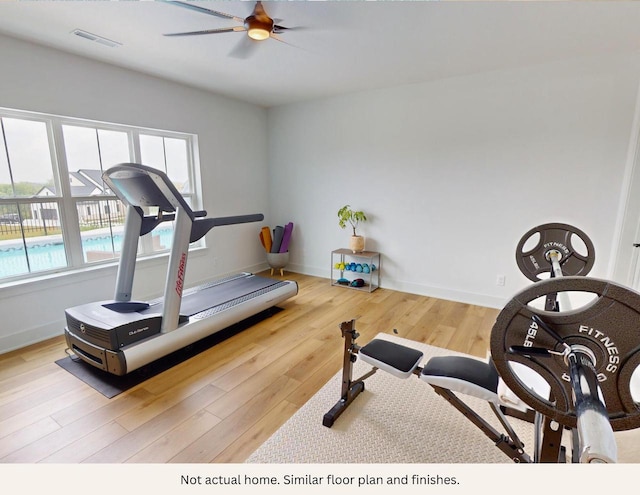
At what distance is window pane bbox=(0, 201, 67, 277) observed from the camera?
2.63m

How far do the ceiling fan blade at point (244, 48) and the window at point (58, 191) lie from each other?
57.7 inches

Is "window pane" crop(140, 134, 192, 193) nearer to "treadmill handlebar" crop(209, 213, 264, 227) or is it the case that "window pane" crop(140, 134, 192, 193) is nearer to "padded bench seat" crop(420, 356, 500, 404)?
"treadmill handlebar" crop(209, 213, 264, 227)

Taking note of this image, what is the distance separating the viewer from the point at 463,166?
3.52 meters

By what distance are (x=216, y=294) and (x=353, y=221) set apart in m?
2.10

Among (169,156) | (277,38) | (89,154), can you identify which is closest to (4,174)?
(89,154)

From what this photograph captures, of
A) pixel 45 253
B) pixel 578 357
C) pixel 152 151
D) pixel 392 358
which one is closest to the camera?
pixel 578 357

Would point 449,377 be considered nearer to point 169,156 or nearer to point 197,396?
point 197,396

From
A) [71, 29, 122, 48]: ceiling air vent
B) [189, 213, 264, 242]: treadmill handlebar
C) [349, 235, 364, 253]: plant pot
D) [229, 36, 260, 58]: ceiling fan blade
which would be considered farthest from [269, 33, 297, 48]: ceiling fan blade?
[349, 235, 364, 253]: plant pot

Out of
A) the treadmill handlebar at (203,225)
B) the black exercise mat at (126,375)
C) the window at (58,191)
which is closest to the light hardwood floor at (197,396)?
the black exercise mat at (126,375)

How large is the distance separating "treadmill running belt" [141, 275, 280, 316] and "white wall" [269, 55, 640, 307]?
4.75 ft

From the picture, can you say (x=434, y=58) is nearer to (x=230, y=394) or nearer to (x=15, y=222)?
(x=230, y=394)

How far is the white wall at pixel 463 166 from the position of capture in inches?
115

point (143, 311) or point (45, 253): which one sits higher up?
point (45, 253)
